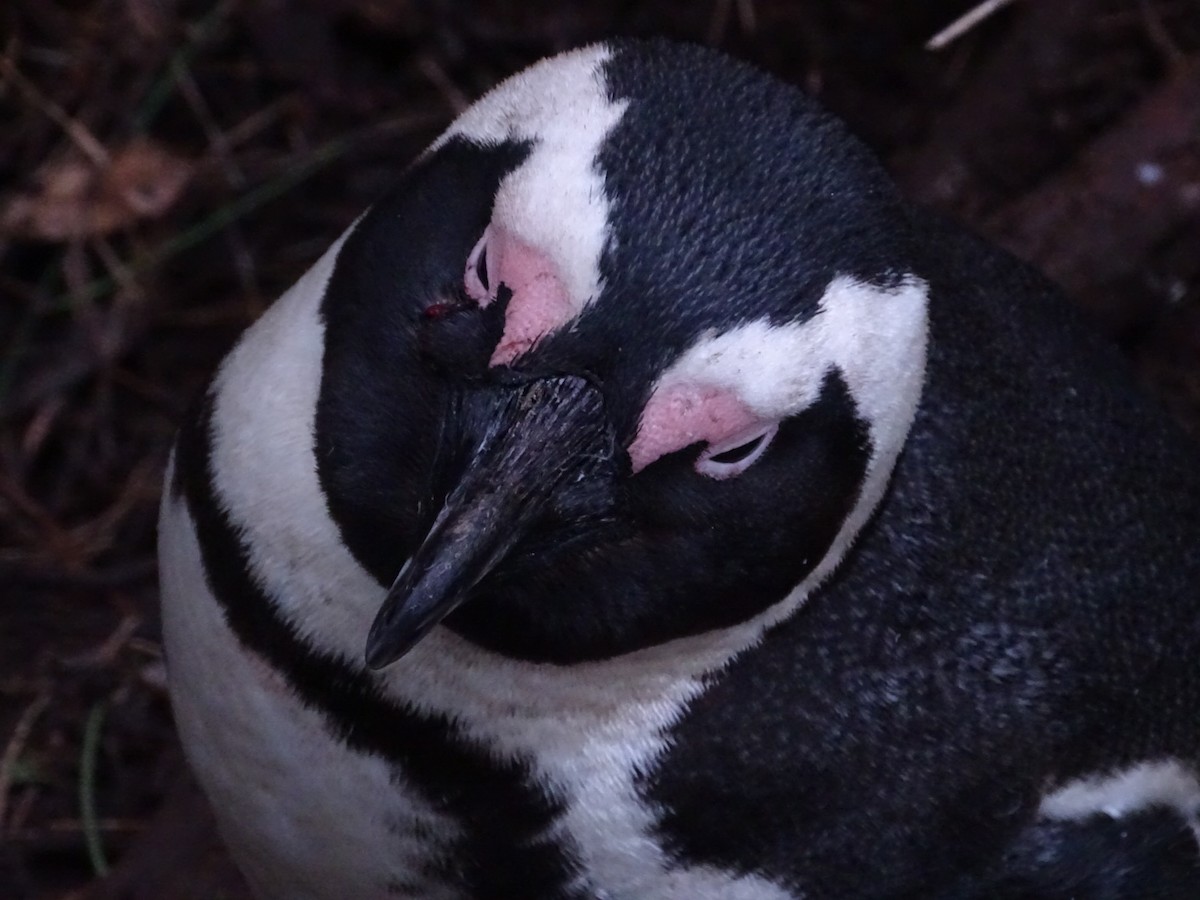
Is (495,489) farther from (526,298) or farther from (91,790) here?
(91,790)

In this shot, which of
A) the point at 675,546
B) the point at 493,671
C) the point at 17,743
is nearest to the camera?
the point at 675,546

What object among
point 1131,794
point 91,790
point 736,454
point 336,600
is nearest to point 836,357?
point 736,454

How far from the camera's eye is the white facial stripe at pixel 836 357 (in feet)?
4.84

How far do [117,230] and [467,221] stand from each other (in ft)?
6.34

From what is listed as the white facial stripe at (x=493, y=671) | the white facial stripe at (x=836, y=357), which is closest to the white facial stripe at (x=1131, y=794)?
the white facial stripe at (x=493, y=671)

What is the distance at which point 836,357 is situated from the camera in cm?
154

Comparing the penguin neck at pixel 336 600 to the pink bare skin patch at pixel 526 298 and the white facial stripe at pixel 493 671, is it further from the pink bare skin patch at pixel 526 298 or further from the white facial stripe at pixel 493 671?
the pink bare skin patch at pixel 526 298

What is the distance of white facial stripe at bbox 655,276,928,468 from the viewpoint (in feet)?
4.84

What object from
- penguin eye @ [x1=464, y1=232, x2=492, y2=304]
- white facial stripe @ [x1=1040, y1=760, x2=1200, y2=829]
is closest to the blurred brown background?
white facial stripe @ [x1=1040, y1=760, x2=1200, y2=829]

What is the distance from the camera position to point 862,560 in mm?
1861

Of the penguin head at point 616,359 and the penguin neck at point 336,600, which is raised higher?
the penguin head at point 616,359

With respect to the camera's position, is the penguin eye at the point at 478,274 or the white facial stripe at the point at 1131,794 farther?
the white facial stripe at the point at 1131,794

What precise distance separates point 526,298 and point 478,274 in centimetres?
8

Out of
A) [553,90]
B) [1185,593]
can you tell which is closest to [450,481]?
[553,90]
